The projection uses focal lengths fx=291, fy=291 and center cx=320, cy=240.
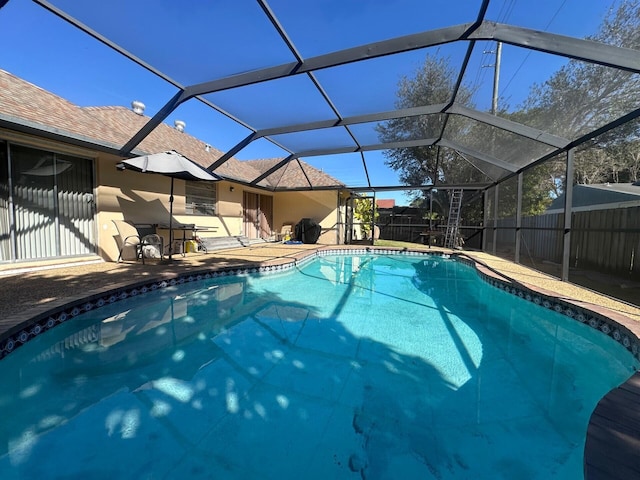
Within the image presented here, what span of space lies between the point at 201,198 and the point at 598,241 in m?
11.8

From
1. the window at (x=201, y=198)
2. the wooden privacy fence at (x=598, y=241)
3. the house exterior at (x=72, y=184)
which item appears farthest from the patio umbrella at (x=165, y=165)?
the wooden privacy fence at (x=598, y=241)

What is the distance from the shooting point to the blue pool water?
1.84 m

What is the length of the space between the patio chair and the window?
2243 millimetres

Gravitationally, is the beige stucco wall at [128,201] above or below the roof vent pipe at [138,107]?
below

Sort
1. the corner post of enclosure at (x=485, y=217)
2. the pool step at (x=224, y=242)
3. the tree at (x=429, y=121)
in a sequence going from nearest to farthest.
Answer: the tree at (x=429, y=121)
the pool step at (x=224, y=242)
the corner post of enclosure at (x=485, y=217)

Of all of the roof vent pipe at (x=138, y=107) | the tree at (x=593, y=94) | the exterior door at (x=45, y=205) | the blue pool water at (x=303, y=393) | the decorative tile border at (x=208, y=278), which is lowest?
the blue pool water at (x=303, y=393)

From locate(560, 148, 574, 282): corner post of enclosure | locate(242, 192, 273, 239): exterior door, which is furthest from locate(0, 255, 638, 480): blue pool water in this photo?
locate(242, 192, 273, 239): exterior door

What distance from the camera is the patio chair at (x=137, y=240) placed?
7297 millimetres

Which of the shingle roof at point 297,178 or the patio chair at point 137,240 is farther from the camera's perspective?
the shingle roof at point 297,178

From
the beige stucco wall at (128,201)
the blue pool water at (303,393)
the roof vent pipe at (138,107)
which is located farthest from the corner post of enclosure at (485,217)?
the roof vent pipe at (138,107)

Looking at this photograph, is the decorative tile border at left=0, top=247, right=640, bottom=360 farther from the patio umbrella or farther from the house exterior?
the house exterior

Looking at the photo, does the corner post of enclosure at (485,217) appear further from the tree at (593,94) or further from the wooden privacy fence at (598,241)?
the tree at (593,94)

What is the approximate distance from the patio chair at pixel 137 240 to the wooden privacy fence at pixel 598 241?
8.86m

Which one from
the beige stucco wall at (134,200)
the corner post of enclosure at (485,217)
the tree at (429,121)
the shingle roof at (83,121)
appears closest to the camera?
the shingle roof at (83,121)
